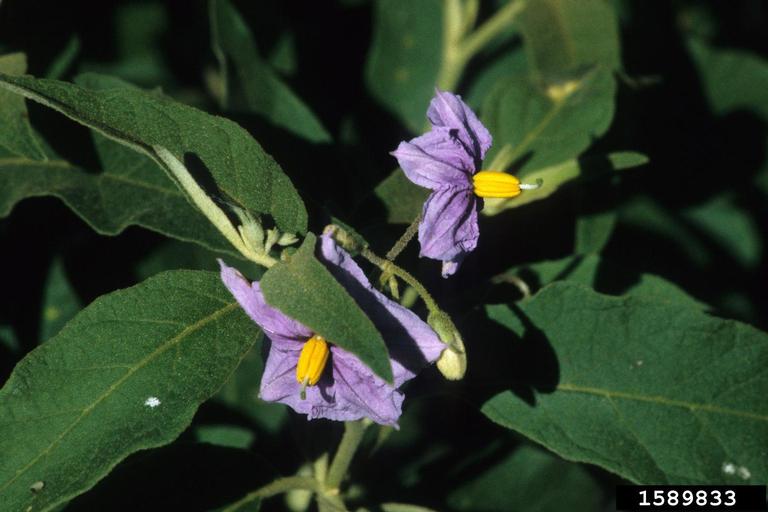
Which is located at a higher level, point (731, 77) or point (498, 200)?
point (498, 200)

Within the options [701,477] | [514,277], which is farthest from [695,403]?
[514,277]

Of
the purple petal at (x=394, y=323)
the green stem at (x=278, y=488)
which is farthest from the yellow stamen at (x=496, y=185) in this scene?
the green stem at (x=278, y=488)

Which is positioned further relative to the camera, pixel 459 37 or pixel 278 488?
pixel 459 37

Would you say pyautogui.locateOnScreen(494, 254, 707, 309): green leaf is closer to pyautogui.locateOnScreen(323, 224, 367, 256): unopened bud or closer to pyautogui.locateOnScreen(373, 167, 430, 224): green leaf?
pyautogui.locateOnScreen(373, 167, 430, 224): green leaf

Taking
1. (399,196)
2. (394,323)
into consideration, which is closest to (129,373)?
(394,323)

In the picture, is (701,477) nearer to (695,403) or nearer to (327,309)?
(695,403)

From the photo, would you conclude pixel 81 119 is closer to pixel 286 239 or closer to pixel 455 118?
pixel 286 239

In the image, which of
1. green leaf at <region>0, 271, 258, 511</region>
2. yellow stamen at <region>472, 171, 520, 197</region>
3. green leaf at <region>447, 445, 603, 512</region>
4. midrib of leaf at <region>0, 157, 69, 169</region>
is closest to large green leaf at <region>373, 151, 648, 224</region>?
yellow stamen at <region>472, 171, 520, 197</region>
